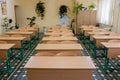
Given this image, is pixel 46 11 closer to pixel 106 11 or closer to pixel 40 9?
pixel 40 9

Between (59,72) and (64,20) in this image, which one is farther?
(64,20)

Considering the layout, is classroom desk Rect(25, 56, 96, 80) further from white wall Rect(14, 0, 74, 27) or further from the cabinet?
white wall Rect(14, 0, 74, 27)

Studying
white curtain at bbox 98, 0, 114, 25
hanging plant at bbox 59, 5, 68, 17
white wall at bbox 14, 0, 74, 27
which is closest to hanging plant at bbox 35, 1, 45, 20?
white wall at bbox 14, 0, 74, 27

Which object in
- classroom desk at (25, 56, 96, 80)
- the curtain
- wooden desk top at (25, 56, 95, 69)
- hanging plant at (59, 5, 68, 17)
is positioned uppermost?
hanging plant at (59, 5, 68, 17)

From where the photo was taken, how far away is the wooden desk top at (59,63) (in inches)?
89.7

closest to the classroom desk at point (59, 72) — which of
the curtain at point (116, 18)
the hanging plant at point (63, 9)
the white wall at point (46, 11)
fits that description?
the curtain at point (116, 18)

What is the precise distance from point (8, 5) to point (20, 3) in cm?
244

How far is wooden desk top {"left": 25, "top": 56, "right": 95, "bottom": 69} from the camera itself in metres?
2.28

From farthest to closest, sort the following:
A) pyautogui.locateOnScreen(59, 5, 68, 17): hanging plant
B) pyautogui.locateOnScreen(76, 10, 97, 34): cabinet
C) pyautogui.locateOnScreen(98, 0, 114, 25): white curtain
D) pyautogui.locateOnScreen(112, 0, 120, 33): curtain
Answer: pyautogui.locateOnScreen(59, 5, 68, 17): hanging plant → pyautogui.locateOnScreen(76, 10, 97, 34): cabinet → pyautogui.locateOnScreen(98, 0, 114, 25): white curtain → pyautogui.locateOnScreen(112, 0, 120, 33): curtain

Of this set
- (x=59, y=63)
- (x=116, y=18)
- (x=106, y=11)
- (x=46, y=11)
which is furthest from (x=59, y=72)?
(x=46, y=11)

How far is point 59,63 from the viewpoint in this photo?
2.47m

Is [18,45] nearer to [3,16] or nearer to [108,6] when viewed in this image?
[3,16]

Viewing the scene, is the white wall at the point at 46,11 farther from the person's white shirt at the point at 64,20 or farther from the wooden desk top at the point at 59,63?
the wooden desk top at the point at 59,63

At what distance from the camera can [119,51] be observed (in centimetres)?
372
